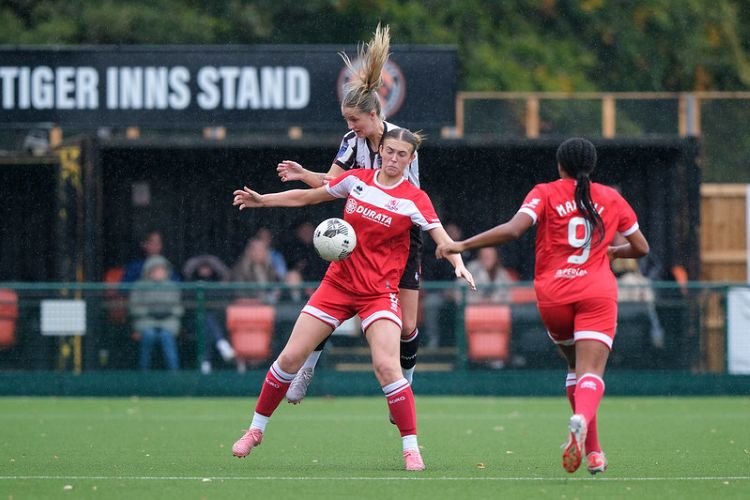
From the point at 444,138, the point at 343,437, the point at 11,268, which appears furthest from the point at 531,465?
the point at 11,268

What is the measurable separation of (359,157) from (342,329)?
7806 mm

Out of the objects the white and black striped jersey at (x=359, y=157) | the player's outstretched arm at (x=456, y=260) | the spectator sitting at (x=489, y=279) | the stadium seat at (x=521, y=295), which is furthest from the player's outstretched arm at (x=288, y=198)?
the stadium seat at (x=521, y=295)

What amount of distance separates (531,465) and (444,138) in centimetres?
1031

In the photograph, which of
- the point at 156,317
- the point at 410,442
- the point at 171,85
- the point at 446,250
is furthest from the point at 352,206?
the point at 171,85

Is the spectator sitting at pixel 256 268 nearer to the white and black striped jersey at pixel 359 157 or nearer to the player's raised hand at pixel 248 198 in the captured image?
the white and black striped jersey at pixel 359 157

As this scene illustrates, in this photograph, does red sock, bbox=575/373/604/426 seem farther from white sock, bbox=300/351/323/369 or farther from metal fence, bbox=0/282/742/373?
metal fence, bbox=0/282/742/373

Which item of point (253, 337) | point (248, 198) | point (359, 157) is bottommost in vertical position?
point (253, 337)

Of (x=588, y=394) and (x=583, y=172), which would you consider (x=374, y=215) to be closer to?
(x=583, y=172)

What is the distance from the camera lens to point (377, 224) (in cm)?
932

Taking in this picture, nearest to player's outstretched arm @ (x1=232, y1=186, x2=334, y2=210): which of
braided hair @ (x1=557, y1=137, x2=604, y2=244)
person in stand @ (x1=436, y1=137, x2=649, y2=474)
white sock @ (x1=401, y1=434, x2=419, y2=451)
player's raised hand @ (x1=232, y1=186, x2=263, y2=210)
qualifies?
player's raised hand @ (x1=232, y1=186, x2=263, y2=210)

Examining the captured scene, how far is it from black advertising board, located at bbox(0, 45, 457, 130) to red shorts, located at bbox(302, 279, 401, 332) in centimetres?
1002

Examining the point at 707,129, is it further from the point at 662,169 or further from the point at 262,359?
the point at 262,359

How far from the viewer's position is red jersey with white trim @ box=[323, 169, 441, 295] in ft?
30.4

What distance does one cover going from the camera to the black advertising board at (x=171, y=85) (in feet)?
63.7
